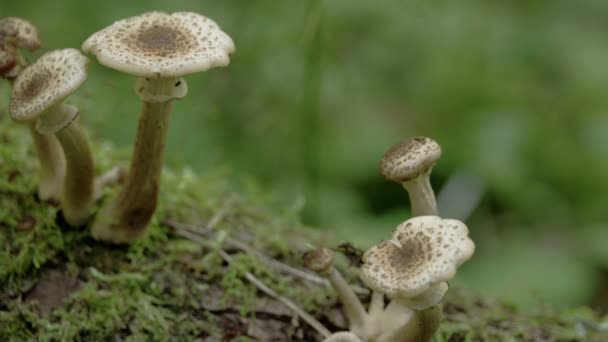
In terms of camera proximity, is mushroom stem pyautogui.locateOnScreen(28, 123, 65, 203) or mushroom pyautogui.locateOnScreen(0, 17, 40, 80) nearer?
mushroom pyautogui.locateOnScreen(0, 17, 40, 80)

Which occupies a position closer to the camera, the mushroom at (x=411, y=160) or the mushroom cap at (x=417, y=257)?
the mushroom cap at (x=417, y=257)

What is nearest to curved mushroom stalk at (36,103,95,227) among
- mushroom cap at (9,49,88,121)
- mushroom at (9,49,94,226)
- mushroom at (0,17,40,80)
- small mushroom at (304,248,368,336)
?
mushroom at (9,49,94,226)

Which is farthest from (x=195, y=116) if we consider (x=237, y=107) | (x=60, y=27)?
(x=60, y=27)

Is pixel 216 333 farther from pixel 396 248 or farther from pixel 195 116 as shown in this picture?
pixel 195 116

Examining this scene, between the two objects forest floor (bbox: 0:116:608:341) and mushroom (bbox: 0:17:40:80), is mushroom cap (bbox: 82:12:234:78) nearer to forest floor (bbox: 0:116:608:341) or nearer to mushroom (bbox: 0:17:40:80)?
mushroom (bbox: 0:17:40:80)

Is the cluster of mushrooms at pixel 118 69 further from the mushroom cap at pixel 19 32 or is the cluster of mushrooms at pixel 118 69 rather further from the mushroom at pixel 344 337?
the mushroom at pixel 344 337

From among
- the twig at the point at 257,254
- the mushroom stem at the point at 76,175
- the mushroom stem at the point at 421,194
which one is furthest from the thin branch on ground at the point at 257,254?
the mushroom stem at the point at 421,194

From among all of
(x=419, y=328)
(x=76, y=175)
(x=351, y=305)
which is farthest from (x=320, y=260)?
(x=76, y=175)
